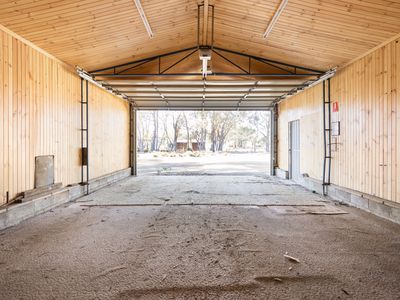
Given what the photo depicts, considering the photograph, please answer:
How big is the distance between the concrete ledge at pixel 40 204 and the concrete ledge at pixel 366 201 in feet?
23.9

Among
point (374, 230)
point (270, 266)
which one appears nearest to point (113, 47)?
point (270, 266)

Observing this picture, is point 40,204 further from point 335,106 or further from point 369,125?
point 335,106

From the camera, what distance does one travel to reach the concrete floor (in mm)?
2662

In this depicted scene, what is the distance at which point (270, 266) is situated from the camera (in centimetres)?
317

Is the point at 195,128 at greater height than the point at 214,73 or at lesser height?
greater

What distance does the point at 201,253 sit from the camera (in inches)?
139

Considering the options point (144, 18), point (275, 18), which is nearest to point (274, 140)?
point (275, 18)

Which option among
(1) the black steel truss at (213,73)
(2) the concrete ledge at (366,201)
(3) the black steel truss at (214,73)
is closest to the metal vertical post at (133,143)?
(3) the black steel truss at (214,73)

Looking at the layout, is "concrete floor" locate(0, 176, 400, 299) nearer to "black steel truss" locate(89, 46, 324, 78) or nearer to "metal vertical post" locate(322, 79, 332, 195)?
"metal vertical post" locate(322, 79, 332, 195)

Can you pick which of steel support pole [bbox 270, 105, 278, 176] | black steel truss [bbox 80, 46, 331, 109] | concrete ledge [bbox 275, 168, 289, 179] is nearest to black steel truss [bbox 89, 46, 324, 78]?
black steel truss [bbox 80, 46, 331, 109]

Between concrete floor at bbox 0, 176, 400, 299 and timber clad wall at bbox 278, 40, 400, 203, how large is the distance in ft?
2.76

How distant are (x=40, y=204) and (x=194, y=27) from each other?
5.81 m

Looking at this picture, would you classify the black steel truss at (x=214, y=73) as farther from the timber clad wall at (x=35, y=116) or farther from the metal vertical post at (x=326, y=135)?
the timber clad wall at (x=35, y=116)

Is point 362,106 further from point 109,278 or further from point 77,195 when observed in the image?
point 77,195
